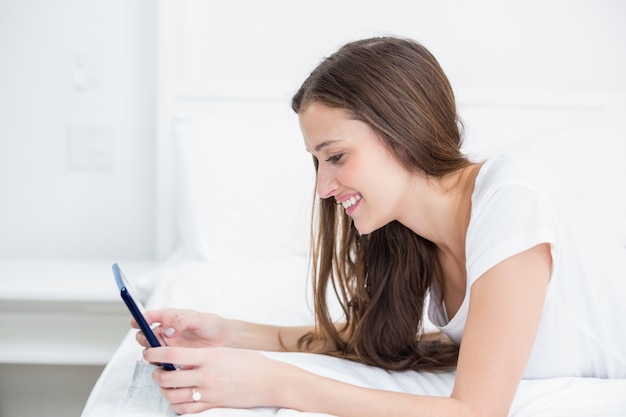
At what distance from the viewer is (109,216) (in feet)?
7.62

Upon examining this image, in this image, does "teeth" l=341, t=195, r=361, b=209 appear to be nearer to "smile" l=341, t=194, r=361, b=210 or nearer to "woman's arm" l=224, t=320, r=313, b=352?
"smile" l=341, t=194, r=361, b=210

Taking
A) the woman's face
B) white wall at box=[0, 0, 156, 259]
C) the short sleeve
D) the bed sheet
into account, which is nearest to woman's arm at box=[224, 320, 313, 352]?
the bed sheet

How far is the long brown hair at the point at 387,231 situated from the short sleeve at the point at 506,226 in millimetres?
142

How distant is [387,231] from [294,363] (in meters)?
0.32

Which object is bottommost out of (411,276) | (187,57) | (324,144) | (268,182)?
(411,276)

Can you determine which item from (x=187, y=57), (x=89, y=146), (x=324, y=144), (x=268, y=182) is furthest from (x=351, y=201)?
(x=89, y=146)

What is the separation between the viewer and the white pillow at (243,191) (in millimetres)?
1941

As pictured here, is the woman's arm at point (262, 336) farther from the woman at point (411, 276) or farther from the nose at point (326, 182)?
the nose at point (326, 182)

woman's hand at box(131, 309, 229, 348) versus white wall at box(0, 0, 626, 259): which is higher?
white wall at box(0, 0, 626, 259)

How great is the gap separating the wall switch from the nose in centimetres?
134

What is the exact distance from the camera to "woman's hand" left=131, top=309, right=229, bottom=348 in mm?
1131

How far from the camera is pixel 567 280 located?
106 centimetres

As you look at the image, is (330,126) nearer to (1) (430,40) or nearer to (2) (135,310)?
(2) (135,310)

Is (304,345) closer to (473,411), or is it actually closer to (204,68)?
(473,411)
